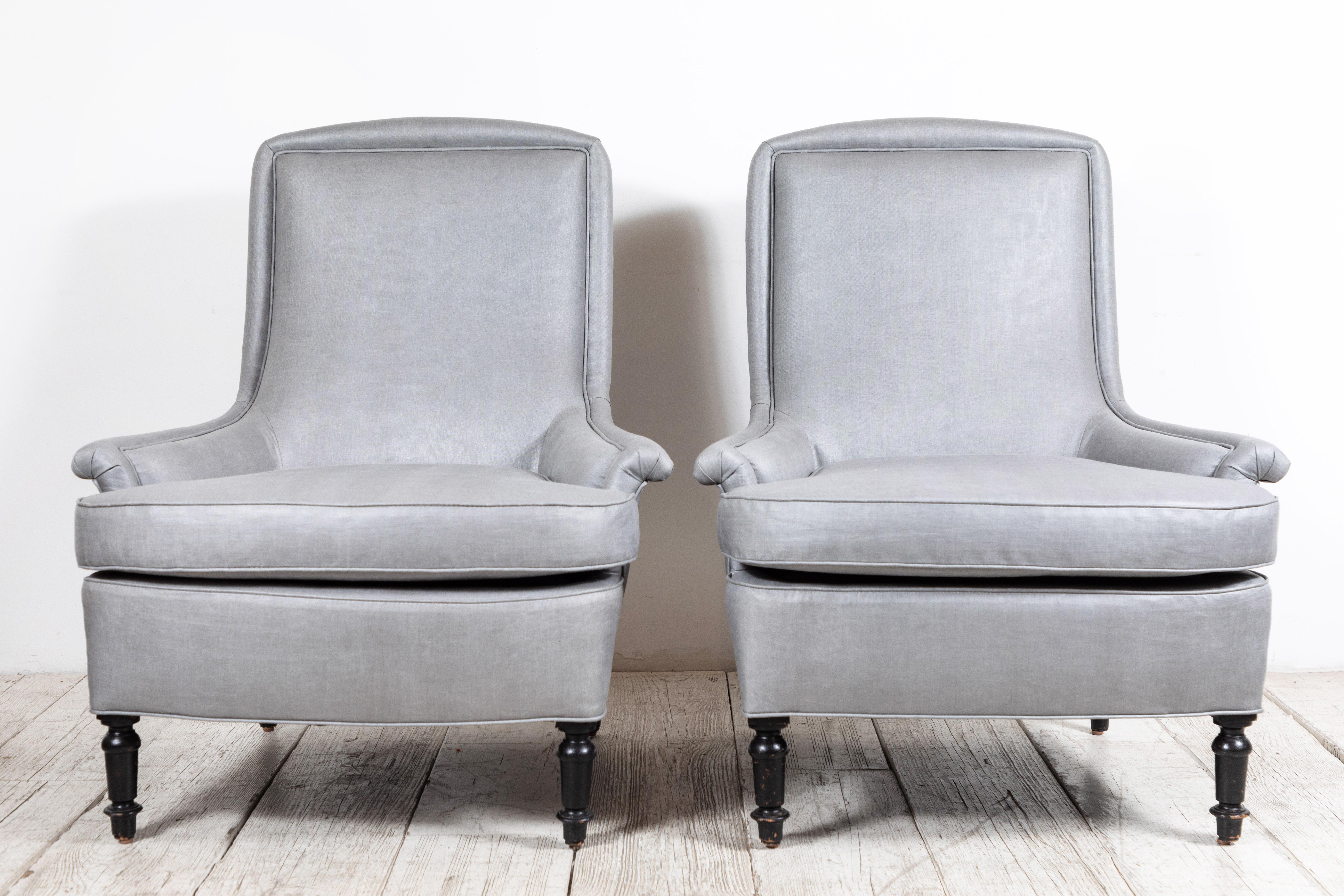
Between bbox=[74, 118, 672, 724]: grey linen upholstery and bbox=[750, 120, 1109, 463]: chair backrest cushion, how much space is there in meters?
0.33

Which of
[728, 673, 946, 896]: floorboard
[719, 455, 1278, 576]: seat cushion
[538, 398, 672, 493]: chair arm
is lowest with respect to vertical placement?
[728, 673, 946, 896]: floorboard

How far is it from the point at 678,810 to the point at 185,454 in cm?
85

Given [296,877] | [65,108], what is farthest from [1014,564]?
[65,108]

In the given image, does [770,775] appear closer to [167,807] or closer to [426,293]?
[167,807]

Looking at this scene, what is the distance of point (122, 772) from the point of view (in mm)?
1334

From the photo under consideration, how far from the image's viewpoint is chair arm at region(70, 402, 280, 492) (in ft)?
4.57

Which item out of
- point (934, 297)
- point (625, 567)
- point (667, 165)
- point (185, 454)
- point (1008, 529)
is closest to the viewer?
point (1008, 529)

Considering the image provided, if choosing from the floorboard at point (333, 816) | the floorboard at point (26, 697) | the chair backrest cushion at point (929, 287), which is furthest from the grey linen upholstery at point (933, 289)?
the floorboard at point (26, 697)

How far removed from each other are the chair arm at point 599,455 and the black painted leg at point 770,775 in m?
0.34

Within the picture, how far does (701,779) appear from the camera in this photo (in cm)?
158

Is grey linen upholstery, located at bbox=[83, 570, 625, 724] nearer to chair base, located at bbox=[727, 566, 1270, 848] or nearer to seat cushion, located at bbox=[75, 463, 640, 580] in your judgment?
seat cushion, located at bbox=[75, 463, 640, 580]

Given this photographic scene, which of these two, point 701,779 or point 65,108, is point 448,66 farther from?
point 701,779

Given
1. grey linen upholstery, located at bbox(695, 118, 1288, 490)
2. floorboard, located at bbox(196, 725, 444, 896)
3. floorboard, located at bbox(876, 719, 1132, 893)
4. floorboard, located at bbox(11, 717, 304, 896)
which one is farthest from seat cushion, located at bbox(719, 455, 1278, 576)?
floorboard, located at bbox(11, 717, 304, 896)

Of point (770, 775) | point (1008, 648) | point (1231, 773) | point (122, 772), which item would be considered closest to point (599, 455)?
point (770, 775)
